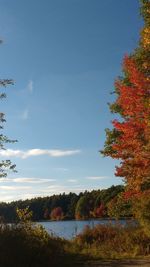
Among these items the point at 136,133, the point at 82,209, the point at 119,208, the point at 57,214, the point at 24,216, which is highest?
the point at 57,214

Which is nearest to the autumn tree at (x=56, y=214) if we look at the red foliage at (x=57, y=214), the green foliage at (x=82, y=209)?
the red foliage at (x=57, y=214)

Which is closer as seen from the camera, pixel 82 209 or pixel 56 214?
pixel 82 209

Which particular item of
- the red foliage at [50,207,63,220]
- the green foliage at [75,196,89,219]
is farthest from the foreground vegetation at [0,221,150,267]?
the red foliage at [50,207,63,220]

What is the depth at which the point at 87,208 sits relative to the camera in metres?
134

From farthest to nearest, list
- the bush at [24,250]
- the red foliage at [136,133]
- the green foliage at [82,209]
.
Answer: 1. the green foliage at [82,209]
2. the red foliage at [136,133]
3. the bush at [24,250]

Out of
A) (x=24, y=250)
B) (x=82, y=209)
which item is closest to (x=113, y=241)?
(x=24, y=250)

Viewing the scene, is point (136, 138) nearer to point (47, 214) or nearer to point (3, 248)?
point (3, 248)

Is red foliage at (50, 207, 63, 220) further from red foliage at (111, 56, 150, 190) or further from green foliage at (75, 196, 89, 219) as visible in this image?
red foliage at (111, 56, 150, 190)

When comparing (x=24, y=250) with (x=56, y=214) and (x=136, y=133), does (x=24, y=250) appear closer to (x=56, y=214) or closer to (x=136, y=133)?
(x=136, y=133)

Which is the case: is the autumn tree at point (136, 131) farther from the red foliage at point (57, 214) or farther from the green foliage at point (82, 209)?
the red foliage at point (57, 214)

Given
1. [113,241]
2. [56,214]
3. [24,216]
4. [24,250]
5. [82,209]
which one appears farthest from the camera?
[56,214]

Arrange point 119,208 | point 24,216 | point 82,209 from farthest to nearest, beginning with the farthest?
point 82,209 < point 119,208 < point 24,216

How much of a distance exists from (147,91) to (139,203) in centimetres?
545

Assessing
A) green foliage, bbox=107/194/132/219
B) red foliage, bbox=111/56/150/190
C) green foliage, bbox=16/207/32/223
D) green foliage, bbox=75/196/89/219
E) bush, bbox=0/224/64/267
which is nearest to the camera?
bush, bbox=0/224/64/267
